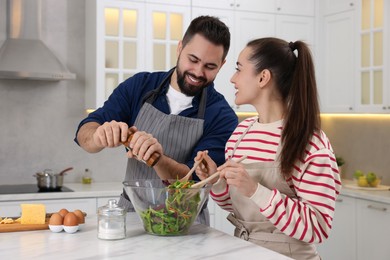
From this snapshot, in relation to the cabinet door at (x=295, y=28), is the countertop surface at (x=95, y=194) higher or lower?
lower

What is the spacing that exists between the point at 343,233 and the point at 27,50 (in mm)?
2739

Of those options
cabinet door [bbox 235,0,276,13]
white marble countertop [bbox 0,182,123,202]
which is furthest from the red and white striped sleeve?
cabinet door [bbox 235,0,276,13]

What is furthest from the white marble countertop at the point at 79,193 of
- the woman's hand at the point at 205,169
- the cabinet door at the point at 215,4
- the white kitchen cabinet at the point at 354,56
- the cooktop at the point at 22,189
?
the woman's hand at the point at 205,169

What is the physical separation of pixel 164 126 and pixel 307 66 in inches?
30.5

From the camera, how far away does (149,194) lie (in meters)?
1.99

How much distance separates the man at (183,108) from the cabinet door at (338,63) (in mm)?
2332

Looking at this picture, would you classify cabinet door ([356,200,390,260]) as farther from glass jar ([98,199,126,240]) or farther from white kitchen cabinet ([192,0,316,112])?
glass jar ([98,199,126,240])

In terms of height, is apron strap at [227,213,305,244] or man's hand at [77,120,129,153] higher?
man's hand at [77,120,129,153]

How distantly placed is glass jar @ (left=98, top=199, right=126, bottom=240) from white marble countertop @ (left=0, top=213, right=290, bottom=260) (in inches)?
0.8

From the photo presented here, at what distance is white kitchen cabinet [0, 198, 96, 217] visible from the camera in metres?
4.09

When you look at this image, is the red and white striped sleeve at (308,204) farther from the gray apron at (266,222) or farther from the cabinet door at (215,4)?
the cabinet door at (215,4)

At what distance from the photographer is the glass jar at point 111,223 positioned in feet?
6.37

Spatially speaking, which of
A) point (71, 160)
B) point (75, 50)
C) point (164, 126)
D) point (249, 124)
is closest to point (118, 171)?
point (71, 160)

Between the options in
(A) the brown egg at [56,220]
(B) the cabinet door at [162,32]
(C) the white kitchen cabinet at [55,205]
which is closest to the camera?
(A) the brown egg at [56,220]
